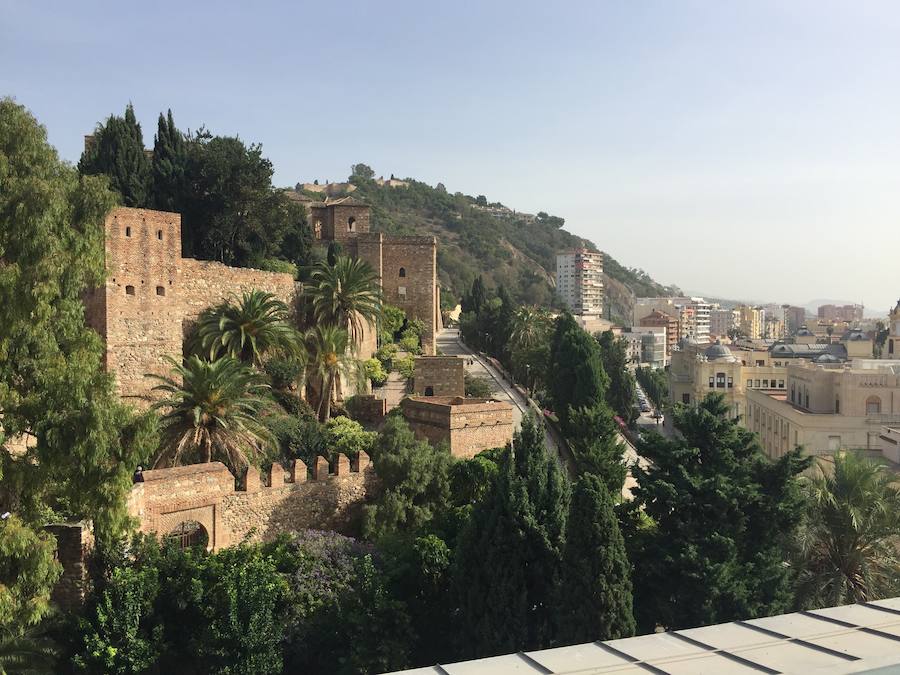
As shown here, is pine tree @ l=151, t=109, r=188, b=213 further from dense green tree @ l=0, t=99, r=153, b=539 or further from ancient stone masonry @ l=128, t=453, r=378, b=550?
dense green tree @ l=0, t=99, r=153, b=539

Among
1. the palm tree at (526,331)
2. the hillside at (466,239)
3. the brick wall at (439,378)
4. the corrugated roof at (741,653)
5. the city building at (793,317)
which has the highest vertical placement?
the hillside at (466,239)

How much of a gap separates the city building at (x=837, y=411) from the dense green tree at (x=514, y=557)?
1757 cm

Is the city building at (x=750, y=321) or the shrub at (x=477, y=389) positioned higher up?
the city building at (x=750, y=321)

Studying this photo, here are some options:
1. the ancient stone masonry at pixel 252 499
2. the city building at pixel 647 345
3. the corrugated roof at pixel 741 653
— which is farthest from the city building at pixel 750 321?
the corrugated roof at pixel 741 653

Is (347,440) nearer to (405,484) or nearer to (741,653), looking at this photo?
(405,484)

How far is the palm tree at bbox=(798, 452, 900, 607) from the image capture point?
507 inches

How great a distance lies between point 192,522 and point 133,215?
804 centimetres

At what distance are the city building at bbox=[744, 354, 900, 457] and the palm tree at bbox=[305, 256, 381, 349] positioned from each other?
1651 centimetres

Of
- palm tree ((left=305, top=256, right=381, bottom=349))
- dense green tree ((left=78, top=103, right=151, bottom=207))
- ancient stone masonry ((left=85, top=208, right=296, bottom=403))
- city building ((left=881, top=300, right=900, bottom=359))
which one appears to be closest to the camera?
ancient stone masonry ((left=85, top=208, right=296, bottom=403))

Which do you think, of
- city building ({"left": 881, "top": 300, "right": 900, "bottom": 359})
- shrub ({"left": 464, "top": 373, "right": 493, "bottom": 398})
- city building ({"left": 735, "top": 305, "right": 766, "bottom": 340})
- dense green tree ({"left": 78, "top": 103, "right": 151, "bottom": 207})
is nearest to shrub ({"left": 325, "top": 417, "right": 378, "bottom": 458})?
shrub ({"left": 464, "top": 373, "right": 493, "bottom": 398})

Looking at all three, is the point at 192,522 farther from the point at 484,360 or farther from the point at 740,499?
the point at 484,360

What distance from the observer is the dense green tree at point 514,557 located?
1261 cm

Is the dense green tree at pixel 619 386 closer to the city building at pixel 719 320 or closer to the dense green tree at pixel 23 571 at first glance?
the dense green tree at pixel 23 571

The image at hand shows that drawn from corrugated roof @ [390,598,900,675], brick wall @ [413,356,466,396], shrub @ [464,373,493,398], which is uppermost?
brick wall @ [413,356,466,396]
